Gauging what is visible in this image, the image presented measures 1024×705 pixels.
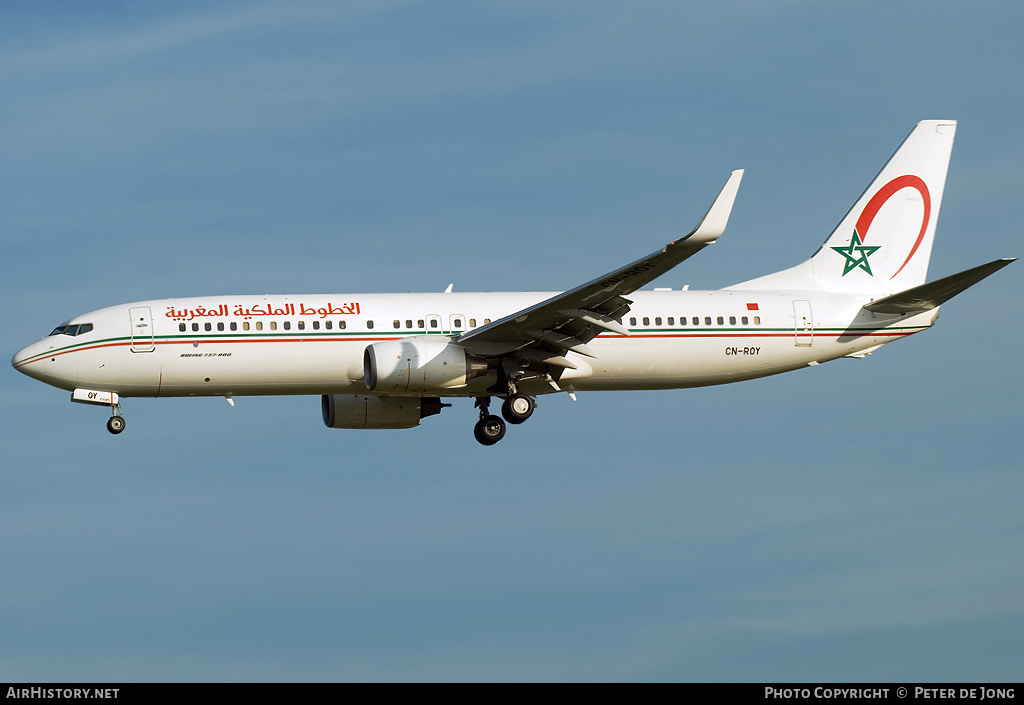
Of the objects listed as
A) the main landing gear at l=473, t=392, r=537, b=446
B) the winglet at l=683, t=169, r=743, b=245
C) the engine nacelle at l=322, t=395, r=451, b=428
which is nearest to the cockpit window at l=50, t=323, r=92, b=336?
the engine nacelle at l=322, t=395, r=451, b=428

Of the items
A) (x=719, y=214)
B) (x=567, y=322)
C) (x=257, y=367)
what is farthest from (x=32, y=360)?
(x=719, y=214)

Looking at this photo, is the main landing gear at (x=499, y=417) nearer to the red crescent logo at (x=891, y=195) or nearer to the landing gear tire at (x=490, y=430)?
the landing gear tire at (x=490, y=430)

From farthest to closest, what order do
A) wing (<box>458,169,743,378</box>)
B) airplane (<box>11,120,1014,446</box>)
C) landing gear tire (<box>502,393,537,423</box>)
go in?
landing gear tire (<box>502,393,537,423</box>), airplane (<box>11,120,1014,446</box>), wing (<box>458,169,743,378</box>)

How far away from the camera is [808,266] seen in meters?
47.5

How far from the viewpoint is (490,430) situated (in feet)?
144

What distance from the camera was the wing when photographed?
38.7 m

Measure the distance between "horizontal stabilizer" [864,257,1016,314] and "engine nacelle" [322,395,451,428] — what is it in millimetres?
14047

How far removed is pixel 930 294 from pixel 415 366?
15454mm

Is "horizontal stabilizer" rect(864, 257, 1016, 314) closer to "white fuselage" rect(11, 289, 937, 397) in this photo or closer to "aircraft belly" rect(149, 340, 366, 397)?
"white fuselage" rect(11, 289, 937, 397)

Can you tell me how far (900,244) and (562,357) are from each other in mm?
12780
